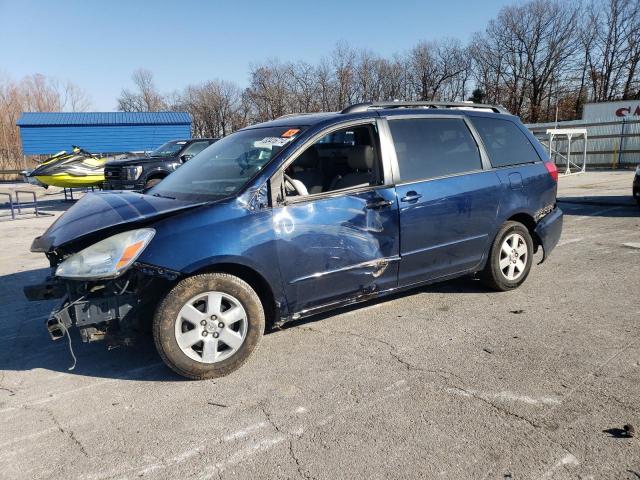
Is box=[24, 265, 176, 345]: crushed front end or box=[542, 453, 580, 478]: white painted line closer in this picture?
box=[542, 453, 580, 478]: white painted line

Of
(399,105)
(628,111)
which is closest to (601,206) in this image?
(399,105)

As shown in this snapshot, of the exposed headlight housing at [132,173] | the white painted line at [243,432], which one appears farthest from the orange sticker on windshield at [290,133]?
the exposed headlight housing at [132,173]

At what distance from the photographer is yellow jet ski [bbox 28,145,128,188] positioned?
44.3 feet

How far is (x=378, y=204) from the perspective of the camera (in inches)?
152

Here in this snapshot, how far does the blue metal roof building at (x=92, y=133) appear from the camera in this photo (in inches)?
1283

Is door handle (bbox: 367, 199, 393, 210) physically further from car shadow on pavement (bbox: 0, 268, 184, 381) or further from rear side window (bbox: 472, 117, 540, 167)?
car shadow on pavement (bbox: 0, 268, 184, 381)

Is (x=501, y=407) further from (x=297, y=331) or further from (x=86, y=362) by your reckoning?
(x=86, y=362)

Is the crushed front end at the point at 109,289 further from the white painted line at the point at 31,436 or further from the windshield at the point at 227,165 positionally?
the windshield at the point at 227,165

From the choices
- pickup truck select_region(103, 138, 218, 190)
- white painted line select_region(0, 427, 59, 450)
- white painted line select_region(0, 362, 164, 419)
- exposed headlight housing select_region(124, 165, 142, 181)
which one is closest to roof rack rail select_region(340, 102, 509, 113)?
white painted line select_region(0, 362, 164, 419)

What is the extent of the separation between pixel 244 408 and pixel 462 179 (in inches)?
112

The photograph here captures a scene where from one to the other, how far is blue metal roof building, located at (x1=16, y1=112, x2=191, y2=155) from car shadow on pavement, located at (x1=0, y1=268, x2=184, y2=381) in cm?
3114

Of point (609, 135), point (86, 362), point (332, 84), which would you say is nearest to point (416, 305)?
point (86, 362)

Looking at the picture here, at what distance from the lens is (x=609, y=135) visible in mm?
25547

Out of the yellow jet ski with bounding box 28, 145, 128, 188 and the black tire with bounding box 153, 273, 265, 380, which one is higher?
the yellow jet ski with bounding box 28, 145, 128, 188
